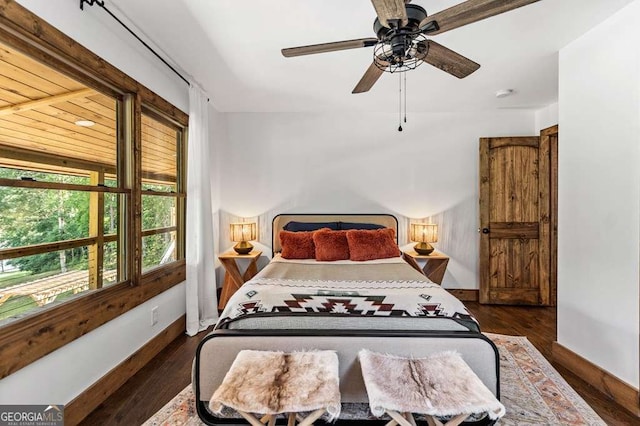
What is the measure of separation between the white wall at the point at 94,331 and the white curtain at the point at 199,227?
269 mm

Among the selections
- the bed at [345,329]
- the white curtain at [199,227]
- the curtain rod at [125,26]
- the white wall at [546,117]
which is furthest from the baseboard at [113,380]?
the white wall at [546,117]

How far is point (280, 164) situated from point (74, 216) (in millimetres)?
2529

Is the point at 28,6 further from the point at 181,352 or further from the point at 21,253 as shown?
the point at 181,352

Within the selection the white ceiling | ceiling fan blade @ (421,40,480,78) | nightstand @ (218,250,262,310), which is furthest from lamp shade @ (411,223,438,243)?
ceiling fan blade @ (421,40,480,78)

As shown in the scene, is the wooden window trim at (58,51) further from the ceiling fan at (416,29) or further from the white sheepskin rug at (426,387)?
the white sheepskin rug at (426,387)

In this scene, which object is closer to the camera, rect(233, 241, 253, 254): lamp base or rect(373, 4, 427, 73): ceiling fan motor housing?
rect(373, 4, 427, 73): ceiling fan motor housing

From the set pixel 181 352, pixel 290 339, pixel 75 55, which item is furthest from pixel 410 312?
pixel 75 55

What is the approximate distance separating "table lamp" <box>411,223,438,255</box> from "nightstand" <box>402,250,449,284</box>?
A: 75 millimetres

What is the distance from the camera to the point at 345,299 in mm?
1949

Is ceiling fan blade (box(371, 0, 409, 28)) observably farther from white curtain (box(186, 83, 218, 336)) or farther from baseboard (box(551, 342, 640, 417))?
baseboard (box(551, 342, 640, 417))

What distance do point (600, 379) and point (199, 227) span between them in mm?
3458

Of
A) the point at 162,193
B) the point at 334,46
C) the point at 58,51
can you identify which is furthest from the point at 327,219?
the point at 58,51

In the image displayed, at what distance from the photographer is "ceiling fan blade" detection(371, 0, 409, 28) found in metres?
1.30

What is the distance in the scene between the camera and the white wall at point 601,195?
6.16ft
